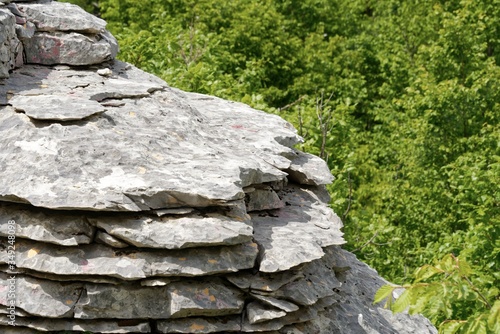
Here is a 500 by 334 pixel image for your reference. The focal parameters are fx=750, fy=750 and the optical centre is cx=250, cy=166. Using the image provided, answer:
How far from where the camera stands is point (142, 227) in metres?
7.13

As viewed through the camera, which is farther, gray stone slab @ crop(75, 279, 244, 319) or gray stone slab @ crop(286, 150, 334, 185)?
gray stone slab @ crop(286, 150, 334, 185)

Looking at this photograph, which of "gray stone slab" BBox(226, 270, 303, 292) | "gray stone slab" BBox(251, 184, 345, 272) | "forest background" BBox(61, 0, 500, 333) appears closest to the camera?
"gray stone slab" BBox(226, 270, 303, 292)

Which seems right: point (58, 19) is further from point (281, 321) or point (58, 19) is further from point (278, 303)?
point (281, 321)

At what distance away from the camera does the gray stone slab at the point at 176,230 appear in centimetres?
704

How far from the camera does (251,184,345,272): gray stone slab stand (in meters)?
7.72

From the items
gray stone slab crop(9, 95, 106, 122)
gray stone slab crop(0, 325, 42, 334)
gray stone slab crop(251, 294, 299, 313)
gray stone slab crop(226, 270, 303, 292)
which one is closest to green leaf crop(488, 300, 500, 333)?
gray stone slab crop(251, 294, 299, 313)

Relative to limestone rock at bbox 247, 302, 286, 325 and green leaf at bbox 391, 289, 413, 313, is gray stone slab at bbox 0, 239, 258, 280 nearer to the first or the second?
limestone rock at bbox 247, 302, 286, 325

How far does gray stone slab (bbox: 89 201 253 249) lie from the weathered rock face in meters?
0.01

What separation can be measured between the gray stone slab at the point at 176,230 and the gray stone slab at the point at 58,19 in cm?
373

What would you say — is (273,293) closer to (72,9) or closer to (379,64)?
(72,9)

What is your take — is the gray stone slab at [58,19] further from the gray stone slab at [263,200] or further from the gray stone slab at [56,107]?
the gray stone slab at [263,200]

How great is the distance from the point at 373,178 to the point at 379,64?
8.49 meters

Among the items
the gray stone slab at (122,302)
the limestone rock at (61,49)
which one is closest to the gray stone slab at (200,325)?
the gray stone slab at (122,302)

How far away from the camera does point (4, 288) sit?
7223mm
